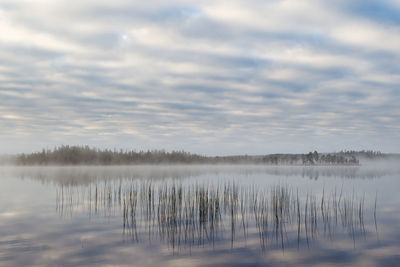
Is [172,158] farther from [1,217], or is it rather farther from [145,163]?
[1,217]

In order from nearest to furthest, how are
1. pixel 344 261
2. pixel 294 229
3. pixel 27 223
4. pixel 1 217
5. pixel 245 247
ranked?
pixel 344 261 < pixel 245 247 < pixel 294 229 < pixel 27 223 < pixel 1 217

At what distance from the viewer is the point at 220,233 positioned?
11.1 meters

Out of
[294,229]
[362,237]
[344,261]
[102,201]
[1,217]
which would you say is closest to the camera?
[344,261]

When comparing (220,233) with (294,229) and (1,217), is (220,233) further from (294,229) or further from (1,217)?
(1,217)

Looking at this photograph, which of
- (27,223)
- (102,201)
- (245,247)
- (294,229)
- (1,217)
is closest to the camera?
(245,247)

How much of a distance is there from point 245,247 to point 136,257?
2.70 metres

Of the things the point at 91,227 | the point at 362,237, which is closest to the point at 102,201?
the point at 91,227

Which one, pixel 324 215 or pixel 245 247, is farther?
pixel 324 215

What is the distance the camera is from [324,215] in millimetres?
14070

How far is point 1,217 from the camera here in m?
14.0

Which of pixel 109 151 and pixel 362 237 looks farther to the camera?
pixel 109 151

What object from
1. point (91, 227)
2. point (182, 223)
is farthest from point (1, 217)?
point (182, 223)

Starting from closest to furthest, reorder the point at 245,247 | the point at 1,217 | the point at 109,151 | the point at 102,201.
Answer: the point at 245,247, the point at 1,217, the point at 102,201, the point at 109,151

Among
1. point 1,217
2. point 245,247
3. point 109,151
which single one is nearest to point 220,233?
point 245,247
